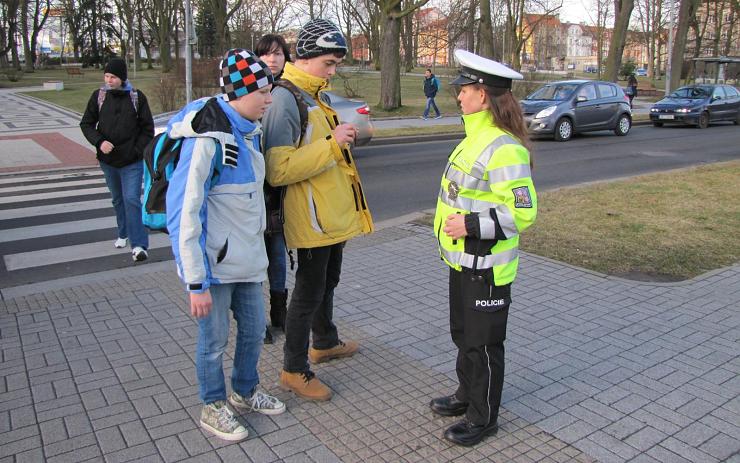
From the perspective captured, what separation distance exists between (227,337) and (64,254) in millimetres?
4502

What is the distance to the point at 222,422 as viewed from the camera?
332 cm

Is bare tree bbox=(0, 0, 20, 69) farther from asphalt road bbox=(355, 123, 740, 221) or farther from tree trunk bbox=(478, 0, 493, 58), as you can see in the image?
asphalt road bbox=(355, 123, 740, 221)

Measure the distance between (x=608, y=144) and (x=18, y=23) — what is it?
54.3m

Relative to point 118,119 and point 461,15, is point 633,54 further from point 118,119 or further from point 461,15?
point 118,119

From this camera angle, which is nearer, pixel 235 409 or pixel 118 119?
pixel 235 409

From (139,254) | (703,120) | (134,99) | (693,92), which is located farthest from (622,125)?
(139,254)

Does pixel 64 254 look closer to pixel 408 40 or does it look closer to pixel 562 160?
pixel 562 160

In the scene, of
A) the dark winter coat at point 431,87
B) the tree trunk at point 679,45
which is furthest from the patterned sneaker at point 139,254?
the tree trunk at point 679,45

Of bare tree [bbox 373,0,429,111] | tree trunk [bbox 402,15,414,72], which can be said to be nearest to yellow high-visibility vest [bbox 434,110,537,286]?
bare tree [bbox 373,0,429,111]

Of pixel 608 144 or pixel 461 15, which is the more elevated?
pixel 461 15

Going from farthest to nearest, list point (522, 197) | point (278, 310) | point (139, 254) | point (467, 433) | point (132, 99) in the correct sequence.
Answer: point (139, 254) < point (132, 99) < point (278, 310) < point (467, 433) < point (522, 197)

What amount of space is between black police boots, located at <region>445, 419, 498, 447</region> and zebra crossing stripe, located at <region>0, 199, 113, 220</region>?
7.34m

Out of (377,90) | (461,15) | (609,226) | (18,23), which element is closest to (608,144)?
(609,226)

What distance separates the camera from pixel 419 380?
4004mm
